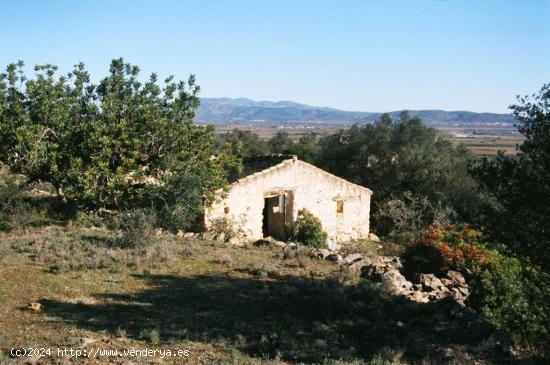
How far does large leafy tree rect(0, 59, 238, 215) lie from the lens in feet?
55.8

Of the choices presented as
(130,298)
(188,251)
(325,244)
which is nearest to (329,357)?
(130,298)

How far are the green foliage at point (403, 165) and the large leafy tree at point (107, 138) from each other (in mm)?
12425

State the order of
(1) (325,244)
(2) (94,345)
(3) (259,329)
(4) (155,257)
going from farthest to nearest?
1. (1) (325,244)
2. (4) (155,257)
3. (3) (259,329)
4. (2) (94,345)

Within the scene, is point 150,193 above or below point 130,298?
above

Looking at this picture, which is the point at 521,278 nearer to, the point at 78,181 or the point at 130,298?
the point at 130,298

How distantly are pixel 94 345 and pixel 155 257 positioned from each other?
566 cm

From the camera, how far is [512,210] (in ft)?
27.2

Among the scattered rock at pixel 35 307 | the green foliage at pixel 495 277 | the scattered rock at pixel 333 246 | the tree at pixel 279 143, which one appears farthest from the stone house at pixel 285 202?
the tree at pixel 279 143

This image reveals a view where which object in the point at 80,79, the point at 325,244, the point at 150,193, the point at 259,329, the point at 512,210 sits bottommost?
the point at 325,244

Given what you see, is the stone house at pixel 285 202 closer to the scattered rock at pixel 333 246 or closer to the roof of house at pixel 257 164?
the roof of house at pixel 257 164

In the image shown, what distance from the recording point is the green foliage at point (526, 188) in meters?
7.98

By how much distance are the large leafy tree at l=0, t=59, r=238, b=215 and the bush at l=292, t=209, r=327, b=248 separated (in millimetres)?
4441

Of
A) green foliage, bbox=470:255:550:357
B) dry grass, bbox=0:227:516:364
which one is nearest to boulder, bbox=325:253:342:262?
dry grass, bbox=0:227:516:364

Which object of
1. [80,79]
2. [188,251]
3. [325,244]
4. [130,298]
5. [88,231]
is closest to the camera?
[130,298]
